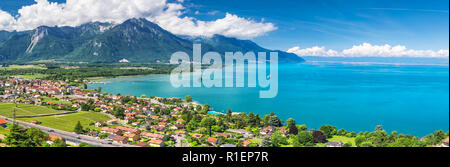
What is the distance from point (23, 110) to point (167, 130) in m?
10.8

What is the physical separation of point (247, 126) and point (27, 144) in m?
10.3

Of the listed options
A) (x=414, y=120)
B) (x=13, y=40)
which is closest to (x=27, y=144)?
(x=414, y=120)

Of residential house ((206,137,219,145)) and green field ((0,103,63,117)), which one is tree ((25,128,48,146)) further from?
green field ((0,103,63,117))

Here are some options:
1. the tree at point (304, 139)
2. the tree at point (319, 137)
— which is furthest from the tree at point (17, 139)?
the tree at point (319, 137)

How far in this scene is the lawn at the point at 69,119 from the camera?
1390cm

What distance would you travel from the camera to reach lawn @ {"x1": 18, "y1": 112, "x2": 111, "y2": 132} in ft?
45.6

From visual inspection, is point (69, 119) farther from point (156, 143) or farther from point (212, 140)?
point (212, 140)

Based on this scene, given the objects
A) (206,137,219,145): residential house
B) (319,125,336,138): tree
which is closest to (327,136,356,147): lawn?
(319,125,336,138): tree

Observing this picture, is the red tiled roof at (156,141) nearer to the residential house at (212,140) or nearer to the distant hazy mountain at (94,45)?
the residential house at (212,140)

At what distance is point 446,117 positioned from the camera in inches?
791

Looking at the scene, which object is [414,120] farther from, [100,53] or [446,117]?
[100,53]

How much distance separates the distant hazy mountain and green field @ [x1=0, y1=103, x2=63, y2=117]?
259 ft

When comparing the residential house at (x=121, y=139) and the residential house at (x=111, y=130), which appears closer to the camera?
the residential house at (x=121, y=139)
